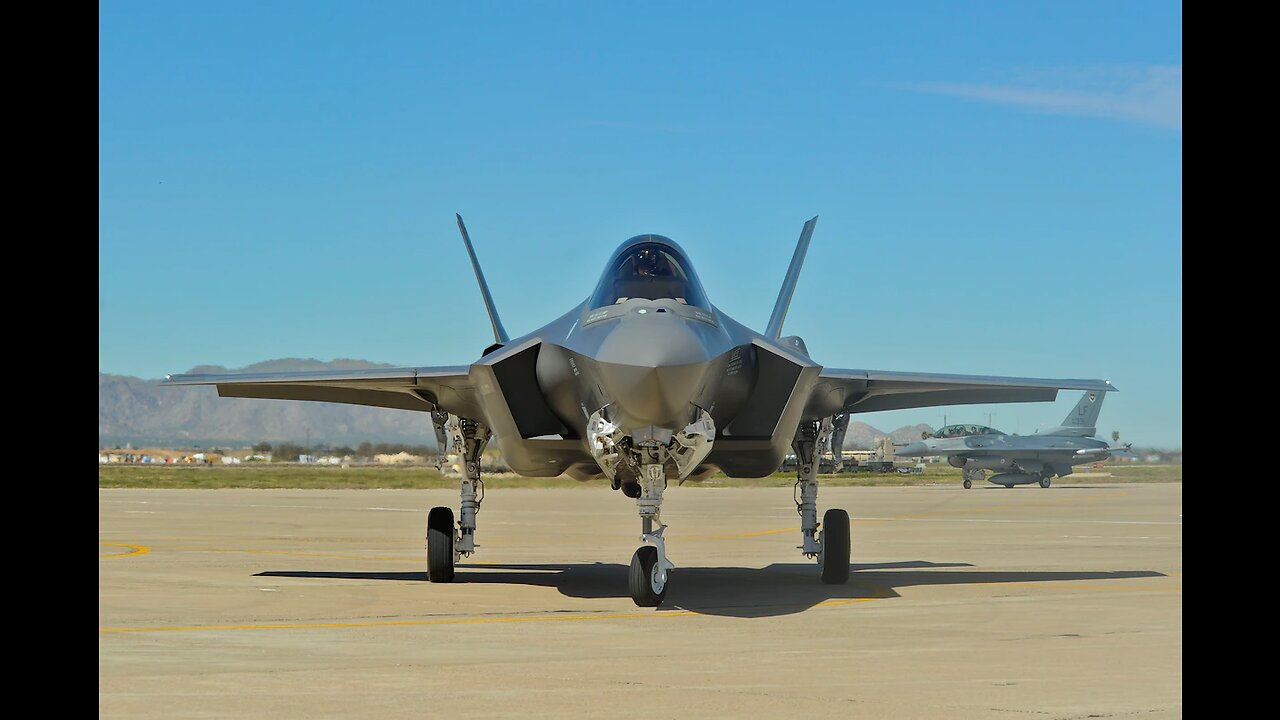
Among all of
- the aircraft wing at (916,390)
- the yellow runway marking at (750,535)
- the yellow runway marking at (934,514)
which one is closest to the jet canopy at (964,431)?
the yellow runway marking at (934,514)

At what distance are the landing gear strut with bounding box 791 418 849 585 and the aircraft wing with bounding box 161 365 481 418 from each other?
12.5 feet

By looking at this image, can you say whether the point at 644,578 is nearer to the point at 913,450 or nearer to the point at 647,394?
the point at 647,394

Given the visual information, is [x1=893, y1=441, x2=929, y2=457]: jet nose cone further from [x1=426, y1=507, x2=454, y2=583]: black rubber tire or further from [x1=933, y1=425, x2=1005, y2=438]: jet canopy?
[x1=426, y1=507, x2=454, y2=583]: black rubber tire

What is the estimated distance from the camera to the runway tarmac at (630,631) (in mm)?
6605

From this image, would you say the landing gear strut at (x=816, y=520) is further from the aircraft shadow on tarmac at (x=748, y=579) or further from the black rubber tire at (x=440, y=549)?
the black rubber tire at (x=440, y=549)

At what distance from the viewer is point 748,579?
15.1 meters

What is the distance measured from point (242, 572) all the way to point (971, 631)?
30.3 ft

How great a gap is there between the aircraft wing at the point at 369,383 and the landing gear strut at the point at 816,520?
3.80 meters

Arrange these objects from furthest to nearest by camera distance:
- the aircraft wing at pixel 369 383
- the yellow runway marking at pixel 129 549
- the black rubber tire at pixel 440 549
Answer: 1. the yellow runway marking at pixel 129 549
2. the black rubber tire at pixel 440 549
3. the aircraft wing at pixel 369 383

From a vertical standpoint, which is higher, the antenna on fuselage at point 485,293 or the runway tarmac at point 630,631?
the antenna on fuselage at point 485,293

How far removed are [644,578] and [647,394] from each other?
1.75 meters

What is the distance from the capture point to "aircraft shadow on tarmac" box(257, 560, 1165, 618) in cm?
1212
